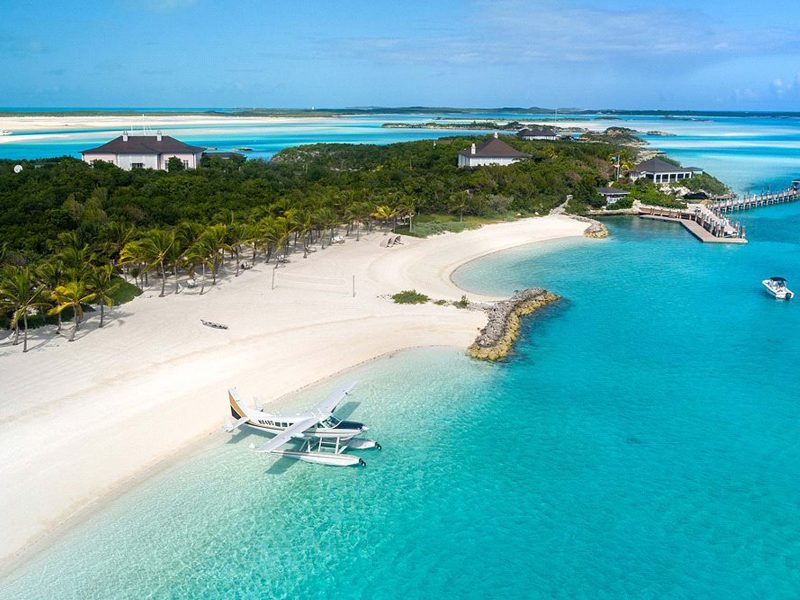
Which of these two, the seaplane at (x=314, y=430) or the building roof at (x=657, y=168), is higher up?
Result: the building roof at (x=657, y=168)

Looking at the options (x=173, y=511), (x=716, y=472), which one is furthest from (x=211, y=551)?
(x=716, y=472)

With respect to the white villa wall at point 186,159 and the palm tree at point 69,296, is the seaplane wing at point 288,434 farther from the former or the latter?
the white villa wall at point 186,159

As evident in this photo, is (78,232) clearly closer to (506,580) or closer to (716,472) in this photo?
(506,580)

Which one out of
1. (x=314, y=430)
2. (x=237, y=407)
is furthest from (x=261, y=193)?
(x=314, y=430)

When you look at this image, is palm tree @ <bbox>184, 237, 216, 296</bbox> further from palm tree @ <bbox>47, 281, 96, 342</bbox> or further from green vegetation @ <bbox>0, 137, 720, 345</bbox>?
palm tree @ <bbox>47, 281, 96, 342</bbox>

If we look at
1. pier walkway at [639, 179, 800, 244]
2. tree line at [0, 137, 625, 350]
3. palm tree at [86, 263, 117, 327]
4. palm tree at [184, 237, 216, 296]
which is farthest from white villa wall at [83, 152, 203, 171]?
pier walkway at [639, 179, 800, 244]

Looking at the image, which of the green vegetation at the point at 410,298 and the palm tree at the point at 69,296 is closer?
the palm tree at the point at 69,296

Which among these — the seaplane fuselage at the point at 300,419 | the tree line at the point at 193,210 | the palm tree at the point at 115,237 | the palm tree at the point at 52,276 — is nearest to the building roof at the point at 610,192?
the tree line at the point at 193,210
